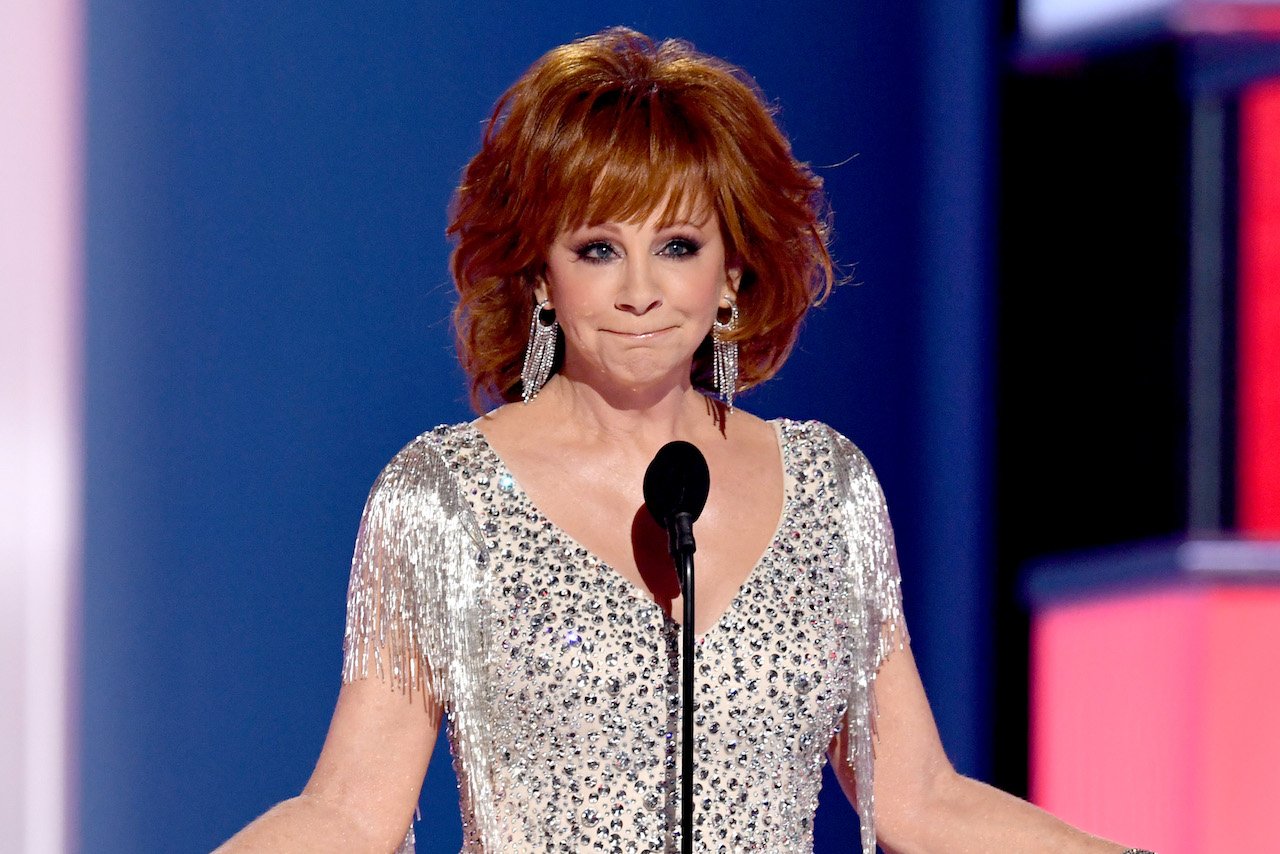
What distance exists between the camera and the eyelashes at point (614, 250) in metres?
1.44

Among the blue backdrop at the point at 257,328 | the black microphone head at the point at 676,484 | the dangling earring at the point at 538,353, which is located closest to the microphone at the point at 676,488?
the black microphone head at the point at 676,484

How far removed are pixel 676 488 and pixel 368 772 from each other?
0.39m

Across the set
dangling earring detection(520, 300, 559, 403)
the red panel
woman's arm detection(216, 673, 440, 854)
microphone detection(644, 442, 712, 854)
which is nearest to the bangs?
dangling earring detection(520, 300, 559, 403)

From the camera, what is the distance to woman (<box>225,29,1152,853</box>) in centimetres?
143

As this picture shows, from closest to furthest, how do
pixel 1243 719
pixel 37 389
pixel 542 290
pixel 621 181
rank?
pixel 621 181 → pixel 542 290 → pixel 37 389 → pixel 1243 719

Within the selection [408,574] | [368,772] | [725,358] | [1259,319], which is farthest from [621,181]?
[1259,319]

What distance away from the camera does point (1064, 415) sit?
2420mm

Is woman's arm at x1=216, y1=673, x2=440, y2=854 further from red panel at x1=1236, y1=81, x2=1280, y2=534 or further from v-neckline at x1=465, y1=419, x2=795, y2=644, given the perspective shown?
red panel at x1=1236, y1=81, x2=1280, y2=534

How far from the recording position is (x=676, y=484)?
125 cm

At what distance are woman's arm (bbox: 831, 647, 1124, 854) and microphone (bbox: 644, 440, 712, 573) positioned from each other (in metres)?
0.43

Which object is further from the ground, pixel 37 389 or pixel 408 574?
pixel 37 389

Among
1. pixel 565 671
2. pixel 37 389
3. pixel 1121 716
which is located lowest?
pixel 1121 716

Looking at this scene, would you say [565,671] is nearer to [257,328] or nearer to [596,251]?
[596,251]

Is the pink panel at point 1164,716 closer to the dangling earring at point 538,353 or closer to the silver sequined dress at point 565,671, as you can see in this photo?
the silver sequined dress at point 565,671
